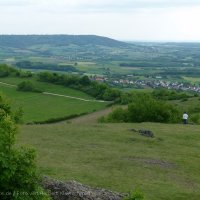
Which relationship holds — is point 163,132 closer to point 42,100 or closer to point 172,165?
point 172,165

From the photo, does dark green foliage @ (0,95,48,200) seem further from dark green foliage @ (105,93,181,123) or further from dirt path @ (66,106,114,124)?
dirt path @ (66,106,114,124)

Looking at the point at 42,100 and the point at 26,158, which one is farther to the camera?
the point at 42,100

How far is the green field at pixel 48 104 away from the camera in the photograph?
7325cm

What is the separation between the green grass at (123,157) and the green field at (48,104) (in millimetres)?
33686

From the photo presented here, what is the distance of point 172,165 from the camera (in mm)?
25594

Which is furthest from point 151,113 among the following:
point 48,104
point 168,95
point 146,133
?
point 168,95

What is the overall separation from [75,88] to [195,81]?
84.3 metres

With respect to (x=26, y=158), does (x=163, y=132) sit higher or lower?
lower

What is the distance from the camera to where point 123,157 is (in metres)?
26.5

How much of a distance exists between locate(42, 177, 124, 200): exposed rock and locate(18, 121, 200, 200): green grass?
2.89 m

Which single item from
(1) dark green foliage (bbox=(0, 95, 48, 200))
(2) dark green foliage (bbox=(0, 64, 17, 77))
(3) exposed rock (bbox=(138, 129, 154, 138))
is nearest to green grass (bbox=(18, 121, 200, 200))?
(3) exposed rock (bbox=(138, 129, 154, 138))

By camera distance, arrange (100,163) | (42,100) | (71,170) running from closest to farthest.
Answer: (71,170) → (100,163) → (42,100)

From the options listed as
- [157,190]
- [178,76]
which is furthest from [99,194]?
[178,76]

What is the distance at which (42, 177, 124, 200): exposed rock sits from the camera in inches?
630
